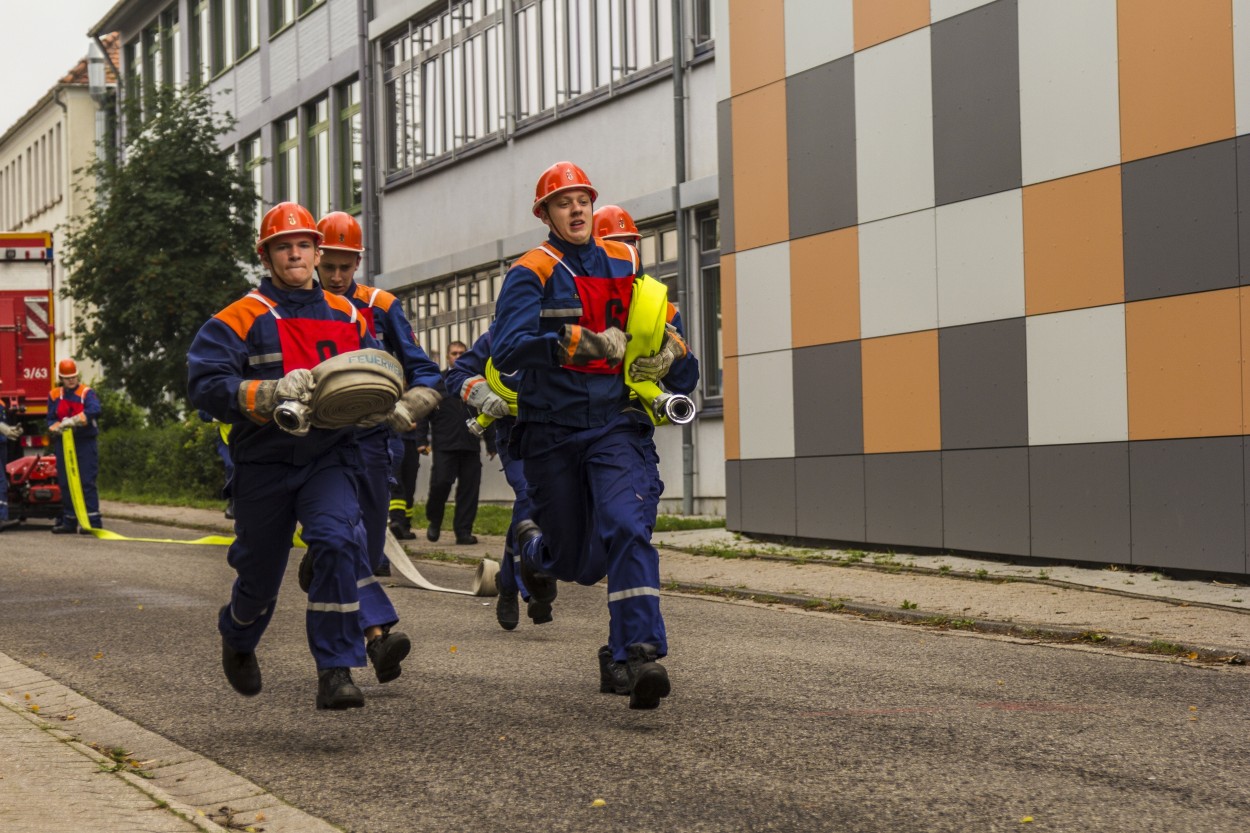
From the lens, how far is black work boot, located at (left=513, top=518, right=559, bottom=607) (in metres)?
8.36

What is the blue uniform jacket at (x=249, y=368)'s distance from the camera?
646 centimetres

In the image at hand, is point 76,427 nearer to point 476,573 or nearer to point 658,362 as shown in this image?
point 476,573

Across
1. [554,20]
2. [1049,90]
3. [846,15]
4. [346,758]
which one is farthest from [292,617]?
[554,20]

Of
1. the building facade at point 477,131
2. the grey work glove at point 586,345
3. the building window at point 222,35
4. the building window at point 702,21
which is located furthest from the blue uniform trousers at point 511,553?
the building window at point 222,35

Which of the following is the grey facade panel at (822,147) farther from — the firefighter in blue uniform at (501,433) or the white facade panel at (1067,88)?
the firefighter in blue uniform at (501,433)

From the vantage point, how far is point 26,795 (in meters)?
5.39

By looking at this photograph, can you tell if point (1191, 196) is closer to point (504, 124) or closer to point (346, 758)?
point (346, 758)

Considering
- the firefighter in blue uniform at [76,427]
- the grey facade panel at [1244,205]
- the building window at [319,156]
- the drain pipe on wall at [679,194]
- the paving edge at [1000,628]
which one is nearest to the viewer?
the paving edge at [1000,628]

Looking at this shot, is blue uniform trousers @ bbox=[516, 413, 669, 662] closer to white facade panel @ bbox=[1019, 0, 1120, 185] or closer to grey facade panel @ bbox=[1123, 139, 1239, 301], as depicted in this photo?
grey facade panel @ bbox=[1123, 139, 1239, 301]

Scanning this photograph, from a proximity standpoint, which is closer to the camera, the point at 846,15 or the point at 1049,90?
the point at 1049,90

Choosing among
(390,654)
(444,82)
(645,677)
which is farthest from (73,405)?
(645,677)

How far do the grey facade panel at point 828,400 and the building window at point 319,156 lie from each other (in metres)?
18.2

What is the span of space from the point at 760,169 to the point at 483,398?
319 inches

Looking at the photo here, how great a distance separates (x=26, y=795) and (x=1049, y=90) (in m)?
9.75
